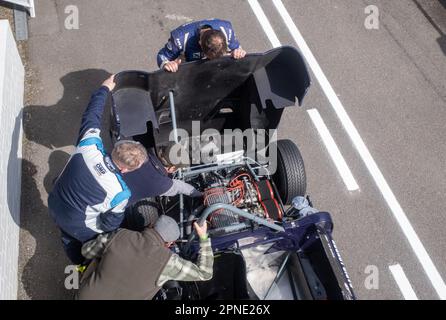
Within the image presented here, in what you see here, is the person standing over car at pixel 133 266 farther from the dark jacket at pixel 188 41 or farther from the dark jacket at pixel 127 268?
the dark jacket at pixel 188 41

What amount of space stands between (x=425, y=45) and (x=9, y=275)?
252 inches

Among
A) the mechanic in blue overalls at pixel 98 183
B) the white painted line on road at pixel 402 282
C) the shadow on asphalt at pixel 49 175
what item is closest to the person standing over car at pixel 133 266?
the mechanic in blue overalls at pixel 98 183

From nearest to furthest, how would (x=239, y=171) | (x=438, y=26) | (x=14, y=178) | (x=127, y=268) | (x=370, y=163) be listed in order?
(x=127, y=268) < (x=239, y=171) < (x=14, y=178) < (x=370, y=163) < (x=438, y=26)

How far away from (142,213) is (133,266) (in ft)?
4.09

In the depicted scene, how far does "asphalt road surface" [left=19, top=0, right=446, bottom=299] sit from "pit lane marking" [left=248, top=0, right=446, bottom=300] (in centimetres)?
1

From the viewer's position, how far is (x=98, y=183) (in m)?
3.53

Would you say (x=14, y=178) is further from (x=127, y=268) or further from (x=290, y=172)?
(x=290, y=172)

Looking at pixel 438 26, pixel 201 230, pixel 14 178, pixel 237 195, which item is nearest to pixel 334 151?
pixel 237 195

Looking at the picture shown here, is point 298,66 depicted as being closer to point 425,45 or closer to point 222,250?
point 222,250

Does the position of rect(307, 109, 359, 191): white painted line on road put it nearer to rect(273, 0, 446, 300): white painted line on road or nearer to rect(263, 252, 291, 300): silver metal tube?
rect(273, 0, 446, 300): white painted line on road

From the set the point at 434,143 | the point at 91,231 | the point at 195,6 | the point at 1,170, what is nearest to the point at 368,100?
the point at 434,143

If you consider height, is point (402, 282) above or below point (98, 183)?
below

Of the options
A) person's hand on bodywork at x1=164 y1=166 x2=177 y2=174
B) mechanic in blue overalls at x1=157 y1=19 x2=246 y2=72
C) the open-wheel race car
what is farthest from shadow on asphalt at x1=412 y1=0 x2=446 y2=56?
person's hand on bodywork at x1=164 y1=166 x2=177 y2=174

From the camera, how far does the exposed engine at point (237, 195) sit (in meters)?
4.08
